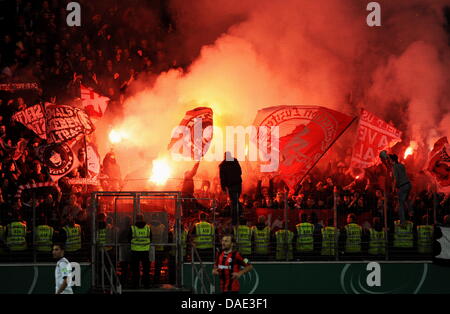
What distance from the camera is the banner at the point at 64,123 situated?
61.3ft

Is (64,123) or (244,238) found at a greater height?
(64,123)

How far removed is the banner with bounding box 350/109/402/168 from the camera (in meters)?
20.0

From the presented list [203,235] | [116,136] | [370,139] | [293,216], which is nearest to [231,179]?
[203,235]

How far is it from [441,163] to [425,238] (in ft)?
10.6

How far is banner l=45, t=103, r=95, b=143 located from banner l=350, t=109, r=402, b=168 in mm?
7439

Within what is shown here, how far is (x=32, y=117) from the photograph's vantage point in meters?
19.4

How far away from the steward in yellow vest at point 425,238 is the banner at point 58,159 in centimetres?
859

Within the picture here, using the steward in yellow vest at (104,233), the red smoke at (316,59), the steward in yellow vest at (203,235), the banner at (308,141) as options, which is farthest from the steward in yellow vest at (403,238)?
the red smoke at (316,59)

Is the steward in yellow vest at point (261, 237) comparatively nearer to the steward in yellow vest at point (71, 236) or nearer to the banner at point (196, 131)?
the steward in yellow vest at point (71, 236)

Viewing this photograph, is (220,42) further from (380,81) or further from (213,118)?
(380,81)

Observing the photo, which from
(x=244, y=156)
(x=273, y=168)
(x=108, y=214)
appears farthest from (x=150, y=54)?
(x=108, y=214)

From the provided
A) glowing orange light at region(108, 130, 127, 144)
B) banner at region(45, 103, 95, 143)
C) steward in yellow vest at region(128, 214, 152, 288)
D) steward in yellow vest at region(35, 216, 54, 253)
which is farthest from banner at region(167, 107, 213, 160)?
steward in yellow vest at region(128, 214, 152, 288)

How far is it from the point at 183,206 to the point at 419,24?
12528mm

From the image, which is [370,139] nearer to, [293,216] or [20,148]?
[293,216]
